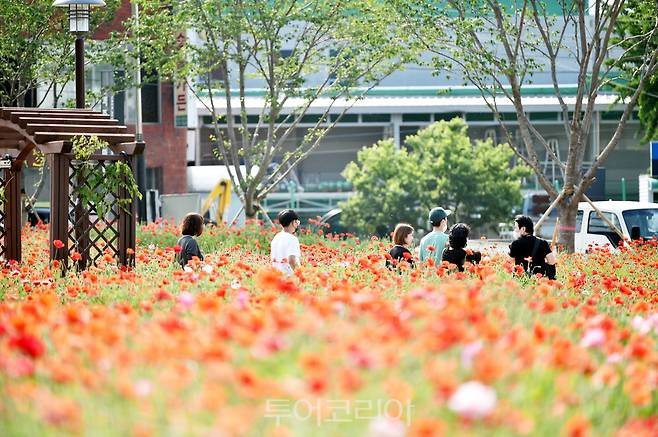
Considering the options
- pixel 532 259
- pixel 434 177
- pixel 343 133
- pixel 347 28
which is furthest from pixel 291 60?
pixel 343 133

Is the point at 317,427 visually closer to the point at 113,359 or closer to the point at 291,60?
the point at 113,359

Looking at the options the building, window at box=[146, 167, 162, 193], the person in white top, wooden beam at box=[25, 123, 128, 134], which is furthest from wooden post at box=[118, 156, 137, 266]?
the building

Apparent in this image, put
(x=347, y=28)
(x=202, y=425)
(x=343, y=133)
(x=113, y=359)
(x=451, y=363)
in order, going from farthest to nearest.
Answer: (x=343, y=133), (x=347, y=28), (x=113, y=359), (x=451, y=363), (x=202, y=425)

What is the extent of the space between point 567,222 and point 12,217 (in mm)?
10124

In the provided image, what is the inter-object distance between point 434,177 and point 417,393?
42044mm

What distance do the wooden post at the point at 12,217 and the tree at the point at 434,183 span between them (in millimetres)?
30134

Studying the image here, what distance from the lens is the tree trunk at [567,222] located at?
21875 mm

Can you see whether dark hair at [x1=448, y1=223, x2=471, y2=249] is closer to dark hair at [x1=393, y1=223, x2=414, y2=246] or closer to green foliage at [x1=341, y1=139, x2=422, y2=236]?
dark hair at [x1=393, y1=223, x2=414, y2=246]

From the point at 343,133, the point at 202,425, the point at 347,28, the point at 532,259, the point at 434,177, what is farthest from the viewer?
the point at 343,133

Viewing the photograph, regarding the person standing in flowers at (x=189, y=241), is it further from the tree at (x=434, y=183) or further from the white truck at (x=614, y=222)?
the tree at (x=434, y=183)

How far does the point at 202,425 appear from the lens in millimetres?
4195

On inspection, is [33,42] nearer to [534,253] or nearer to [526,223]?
[526,223]

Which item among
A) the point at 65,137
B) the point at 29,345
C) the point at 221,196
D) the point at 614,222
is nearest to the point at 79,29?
the point at 65,137

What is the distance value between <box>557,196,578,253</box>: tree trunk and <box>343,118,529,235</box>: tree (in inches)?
926
